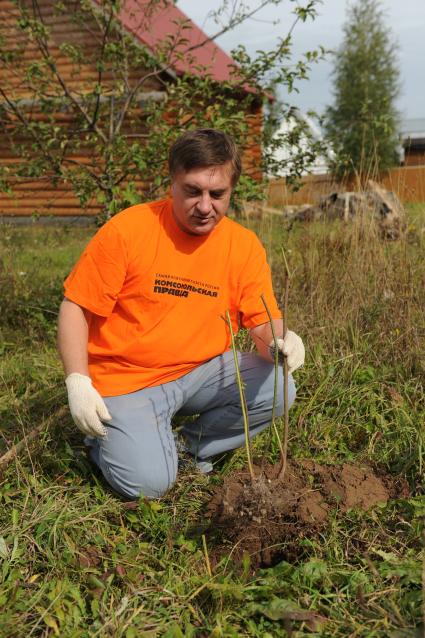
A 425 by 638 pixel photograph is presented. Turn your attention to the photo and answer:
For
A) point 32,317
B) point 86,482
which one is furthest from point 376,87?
point 86,482

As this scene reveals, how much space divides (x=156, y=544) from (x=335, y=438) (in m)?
0.99

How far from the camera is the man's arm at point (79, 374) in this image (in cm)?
213

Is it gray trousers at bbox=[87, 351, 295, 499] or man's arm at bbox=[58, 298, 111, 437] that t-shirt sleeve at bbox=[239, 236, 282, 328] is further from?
man's arm at bbox=[58, 298, 111, 437]

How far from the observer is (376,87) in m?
23.0

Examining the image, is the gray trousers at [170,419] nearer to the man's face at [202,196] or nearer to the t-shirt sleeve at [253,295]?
the t-shirt sleeve at [253,295]

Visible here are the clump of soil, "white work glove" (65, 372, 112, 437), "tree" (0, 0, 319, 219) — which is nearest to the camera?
the clump of soil

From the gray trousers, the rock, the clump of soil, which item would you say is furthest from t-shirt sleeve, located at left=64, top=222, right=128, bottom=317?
the rock

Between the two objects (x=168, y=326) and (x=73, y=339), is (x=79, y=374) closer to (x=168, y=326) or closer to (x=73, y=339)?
(x=73, y=339)

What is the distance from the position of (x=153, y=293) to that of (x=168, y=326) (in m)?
0.13

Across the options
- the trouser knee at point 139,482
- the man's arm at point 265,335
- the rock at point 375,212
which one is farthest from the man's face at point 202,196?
the rock at point 375,212

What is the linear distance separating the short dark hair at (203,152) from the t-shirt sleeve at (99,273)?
34cm

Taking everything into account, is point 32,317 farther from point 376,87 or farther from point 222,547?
point 376,87

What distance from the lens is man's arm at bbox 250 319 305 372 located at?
2.27 metres

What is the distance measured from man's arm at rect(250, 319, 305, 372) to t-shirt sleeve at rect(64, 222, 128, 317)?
58cm
